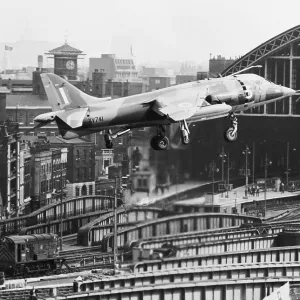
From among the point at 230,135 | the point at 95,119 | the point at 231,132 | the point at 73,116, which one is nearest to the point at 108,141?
the point at 73,116

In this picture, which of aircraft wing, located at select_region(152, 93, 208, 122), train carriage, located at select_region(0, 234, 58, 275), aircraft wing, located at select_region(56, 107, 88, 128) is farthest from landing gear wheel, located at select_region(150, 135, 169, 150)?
train carriage, located at select_region(0, 234, 58, 275)

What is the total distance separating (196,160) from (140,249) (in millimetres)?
25966

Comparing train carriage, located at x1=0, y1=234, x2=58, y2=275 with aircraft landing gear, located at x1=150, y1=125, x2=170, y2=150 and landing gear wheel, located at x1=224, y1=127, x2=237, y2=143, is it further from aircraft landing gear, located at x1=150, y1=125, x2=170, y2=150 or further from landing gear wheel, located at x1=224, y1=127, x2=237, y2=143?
aircraft landing gear, located at x1=150, y1=125, x2=170, y2=150

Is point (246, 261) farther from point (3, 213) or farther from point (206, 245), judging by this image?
point (3, 213)

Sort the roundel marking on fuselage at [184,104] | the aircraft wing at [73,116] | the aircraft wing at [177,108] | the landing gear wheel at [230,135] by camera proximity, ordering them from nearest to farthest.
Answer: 1. the aircraft wing at [73,116]
2. the aircraft wing at [177,108]
3. the landing gear wheel at [230,135]
4. the roundel marking on fuselage at [184,104]

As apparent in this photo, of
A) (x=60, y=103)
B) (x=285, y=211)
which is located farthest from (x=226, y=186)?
(x=60, y=103)

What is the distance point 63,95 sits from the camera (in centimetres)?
8100

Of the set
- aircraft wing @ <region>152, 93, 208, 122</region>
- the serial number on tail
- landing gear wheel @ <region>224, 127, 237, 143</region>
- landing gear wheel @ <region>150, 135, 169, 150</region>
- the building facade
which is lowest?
the building facade

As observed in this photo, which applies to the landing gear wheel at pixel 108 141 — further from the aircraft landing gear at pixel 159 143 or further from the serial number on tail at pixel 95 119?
the aircraft landing gear at pixel 159 143

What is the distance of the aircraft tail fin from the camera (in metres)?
80.1

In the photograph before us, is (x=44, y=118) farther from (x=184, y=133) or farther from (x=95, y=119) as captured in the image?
(x=184, y=133)

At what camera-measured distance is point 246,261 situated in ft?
388

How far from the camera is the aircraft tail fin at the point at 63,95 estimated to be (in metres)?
80.1

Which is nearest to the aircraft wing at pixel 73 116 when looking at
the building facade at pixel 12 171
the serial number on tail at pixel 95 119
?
the serial number on tail at pixel 95 119
